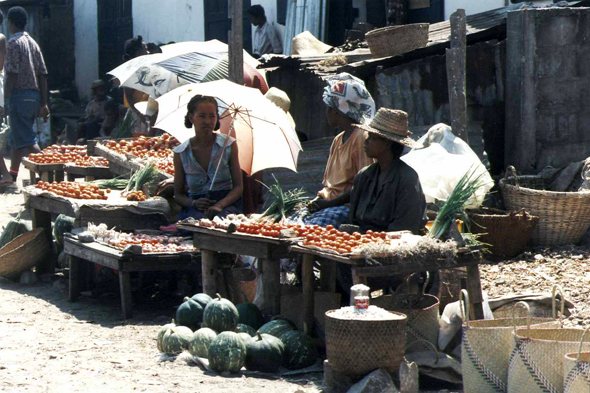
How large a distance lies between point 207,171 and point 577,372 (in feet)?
13.9

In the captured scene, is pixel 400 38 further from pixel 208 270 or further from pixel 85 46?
pixel 85 46

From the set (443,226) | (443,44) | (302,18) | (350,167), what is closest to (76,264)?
(350,167)

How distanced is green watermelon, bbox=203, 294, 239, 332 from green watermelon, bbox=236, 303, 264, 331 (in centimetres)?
16

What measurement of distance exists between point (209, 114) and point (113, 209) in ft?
3.85

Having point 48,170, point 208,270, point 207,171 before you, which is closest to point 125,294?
point 208,270

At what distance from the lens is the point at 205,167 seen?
25.0 ft

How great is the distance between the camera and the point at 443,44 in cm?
974

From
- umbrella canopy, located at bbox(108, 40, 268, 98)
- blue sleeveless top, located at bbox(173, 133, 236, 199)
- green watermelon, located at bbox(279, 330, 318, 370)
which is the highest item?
umbrella canopy, located at bbox(108, 40, 268, 98)

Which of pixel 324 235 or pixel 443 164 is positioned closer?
pixel 324 235

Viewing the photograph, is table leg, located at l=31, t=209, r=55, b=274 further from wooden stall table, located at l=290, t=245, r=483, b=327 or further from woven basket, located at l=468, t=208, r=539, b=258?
woven basket, located at l=468, t=208, r=539, b=258

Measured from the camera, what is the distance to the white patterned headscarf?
715 centimetres

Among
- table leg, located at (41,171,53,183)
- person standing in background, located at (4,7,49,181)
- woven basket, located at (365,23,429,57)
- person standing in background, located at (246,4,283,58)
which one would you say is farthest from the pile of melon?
person standing in background, located at (246,4,283,58)

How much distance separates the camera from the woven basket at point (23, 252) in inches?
318

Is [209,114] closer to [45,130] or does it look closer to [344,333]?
[344,333]
